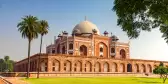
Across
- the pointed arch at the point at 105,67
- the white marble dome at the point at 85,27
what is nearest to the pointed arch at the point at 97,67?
the pointed arch at the point at 105,67

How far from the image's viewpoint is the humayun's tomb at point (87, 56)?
213 ft

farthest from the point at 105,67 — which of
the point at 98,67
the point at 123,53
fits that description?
the point at 123,53

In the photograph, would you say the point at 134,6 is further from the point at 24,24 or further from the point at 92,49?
the point at 92,49

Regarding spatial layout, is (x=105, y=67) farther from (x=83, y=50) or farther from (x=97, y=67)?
(x=83, y=50)

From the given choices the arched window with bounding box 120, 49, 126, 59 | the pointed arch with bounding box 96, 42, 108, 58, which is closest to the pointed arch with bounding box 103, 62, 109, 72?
the pointed arch with bounding box 96, 42, 108, 58

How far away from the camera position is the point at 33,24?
1970 inches

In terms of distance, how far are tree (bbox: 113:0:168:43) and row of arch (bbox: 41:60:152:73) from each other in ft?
157

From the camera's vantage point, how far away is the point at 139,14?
16.9 meters

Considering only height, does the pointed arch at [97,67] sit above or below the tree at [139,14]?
below

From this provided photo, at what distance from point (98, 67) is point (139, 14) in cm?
5597

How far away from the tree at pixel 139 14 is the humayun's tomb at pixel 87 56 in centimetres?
4471

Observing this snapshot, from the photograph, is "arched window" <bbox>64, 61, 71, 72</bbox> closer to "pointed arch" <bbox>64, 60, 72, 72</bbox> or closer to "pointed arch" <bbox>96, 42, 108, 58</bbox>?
"pointed arch" <bbox>64, 60, 72, 72</bbox>

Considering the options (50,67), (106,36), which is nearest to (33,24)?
(50,67)

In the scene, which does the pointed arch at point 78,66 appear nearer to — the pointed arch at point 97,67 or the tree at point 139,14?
the pointed arch at point 97,67
